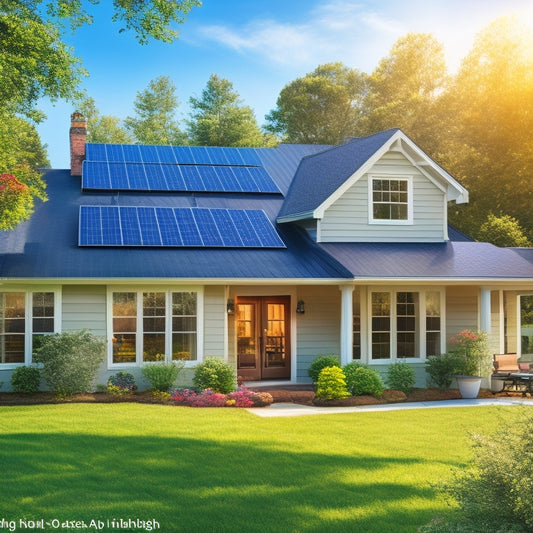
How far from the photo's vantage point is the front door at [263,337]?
20.6 metres

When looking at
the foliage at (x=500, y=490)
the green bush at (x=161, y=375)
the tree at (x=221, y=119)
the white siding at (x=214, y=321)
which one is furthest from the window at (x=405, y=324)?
the tree at (x=221, y=119)

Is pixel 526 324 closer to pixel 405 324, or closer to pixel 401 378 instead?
pixel 405 324

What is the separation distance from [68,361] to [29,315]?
179cm

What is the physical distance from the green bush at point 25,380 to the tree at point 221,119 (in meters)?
29.1

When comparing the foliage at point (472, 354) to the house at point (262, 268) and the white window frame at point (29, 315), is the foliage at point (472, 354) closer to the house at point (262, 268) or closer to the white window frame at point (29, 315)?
the house at point (262, 268)

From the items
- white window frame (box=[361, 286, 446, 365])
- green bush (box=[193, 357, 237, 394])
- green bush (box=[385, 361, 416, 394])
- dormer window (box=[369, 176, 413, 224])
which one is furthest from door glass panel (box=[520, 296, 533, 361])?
green bush (box=[193, 357, 237, 394])

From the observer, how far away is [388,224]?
→ 21109 millimetres

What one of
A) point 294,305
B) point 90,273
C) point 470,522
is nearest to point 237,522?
point 470,522

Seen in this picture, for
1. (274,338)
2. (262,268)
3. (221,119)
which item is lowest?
(274,338)

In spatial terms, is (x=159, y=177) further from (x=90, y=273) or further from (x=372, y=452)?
(x=372, y=452)

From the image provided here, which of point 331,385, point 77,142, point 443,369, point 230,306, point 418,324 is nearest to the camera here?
point 331,385

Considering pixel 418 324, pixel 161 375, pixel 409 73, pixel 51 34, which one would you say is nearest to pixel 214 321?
pixel 161 375

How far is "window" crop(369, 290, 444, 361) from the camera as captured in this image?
65.2 ft

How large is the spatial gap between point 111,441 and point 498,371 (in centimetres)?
1161
